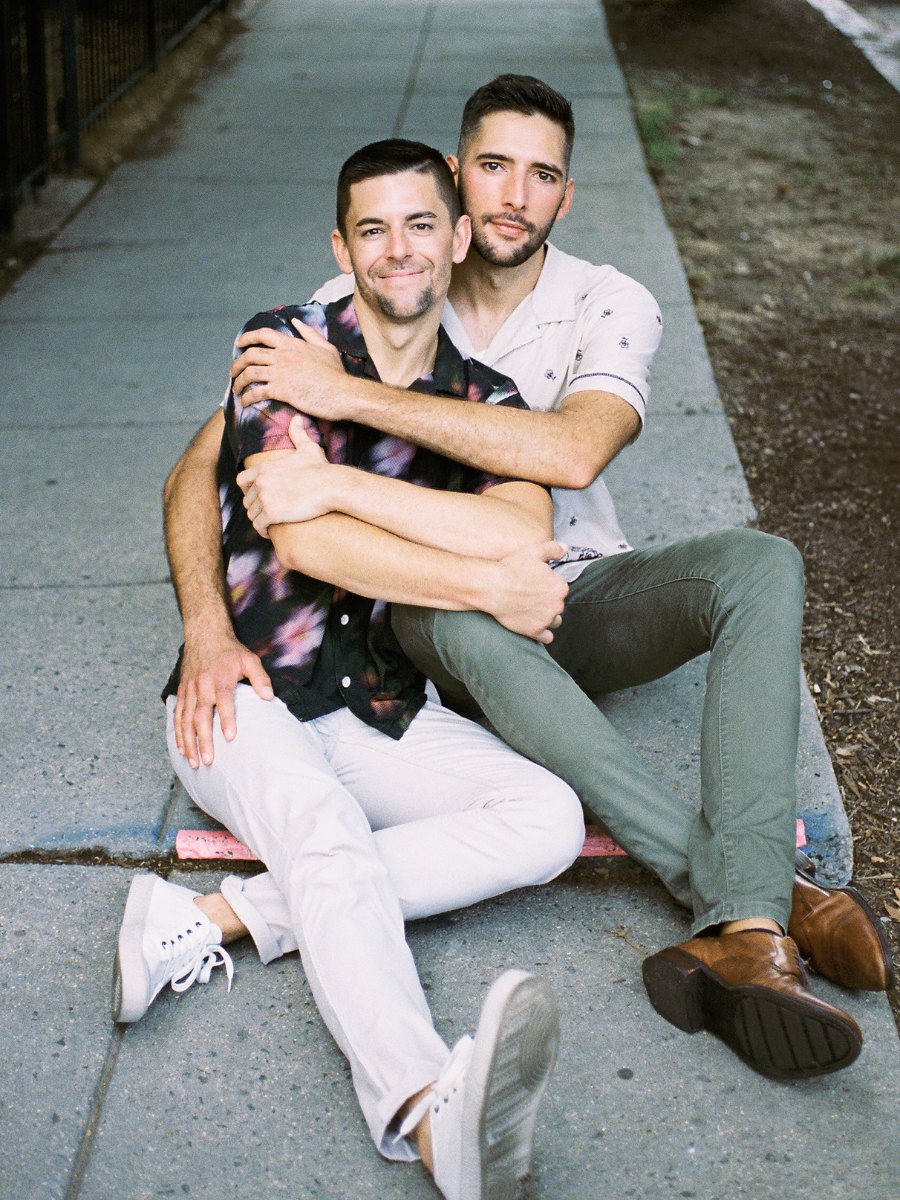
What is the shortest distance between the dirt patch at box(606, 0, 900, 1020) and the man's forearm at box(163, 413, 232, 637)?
1.61 m

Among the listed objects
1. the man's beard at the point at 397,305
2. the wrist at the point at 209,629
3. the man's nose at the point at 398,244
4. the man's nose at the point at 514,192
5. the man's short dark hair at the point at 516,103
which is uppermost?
the man's short dark hair at the point at 516,103

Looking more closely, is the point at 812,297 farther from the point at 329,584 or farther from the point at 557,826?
the point at 557,826

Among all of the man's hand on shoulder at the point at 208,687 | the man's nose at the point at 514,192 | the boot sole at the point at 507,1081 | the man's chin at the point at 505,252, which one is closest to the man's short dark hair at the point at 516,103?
the man's nose at the point at 514,192

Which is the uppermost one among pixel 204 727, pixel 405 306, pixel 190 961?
pixel 405 306

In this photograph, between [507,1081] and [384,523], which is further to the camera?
[384,523]

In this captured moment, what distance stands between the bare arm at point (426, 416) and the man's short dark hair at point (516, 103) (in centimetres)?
87

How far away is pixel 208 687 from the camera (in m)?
2.96

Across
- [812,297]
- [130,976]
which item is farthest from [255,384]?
[812,297]

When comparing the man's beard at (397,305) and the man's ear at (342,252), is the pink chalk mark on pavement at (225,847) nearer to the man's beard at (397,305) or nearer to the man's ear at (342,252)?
the man's beard at (397,305)

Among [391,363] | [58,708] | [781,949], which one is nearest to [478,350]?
[391,363]

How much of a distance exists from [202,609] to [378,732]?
489mm

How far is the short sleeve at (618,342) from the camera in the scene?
3.39m

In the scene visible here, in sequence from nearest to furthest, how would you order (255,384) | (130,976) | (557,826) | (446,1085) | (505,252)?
(446,1085), (130,976), (557,826), (255,384), (505,252)

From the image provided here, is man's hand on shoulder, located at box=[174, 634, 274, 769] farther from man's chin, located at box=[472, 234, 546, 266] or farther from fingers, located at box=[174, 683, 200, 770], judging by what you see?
man's chin, located at box=[472, 234, 546, 266]
